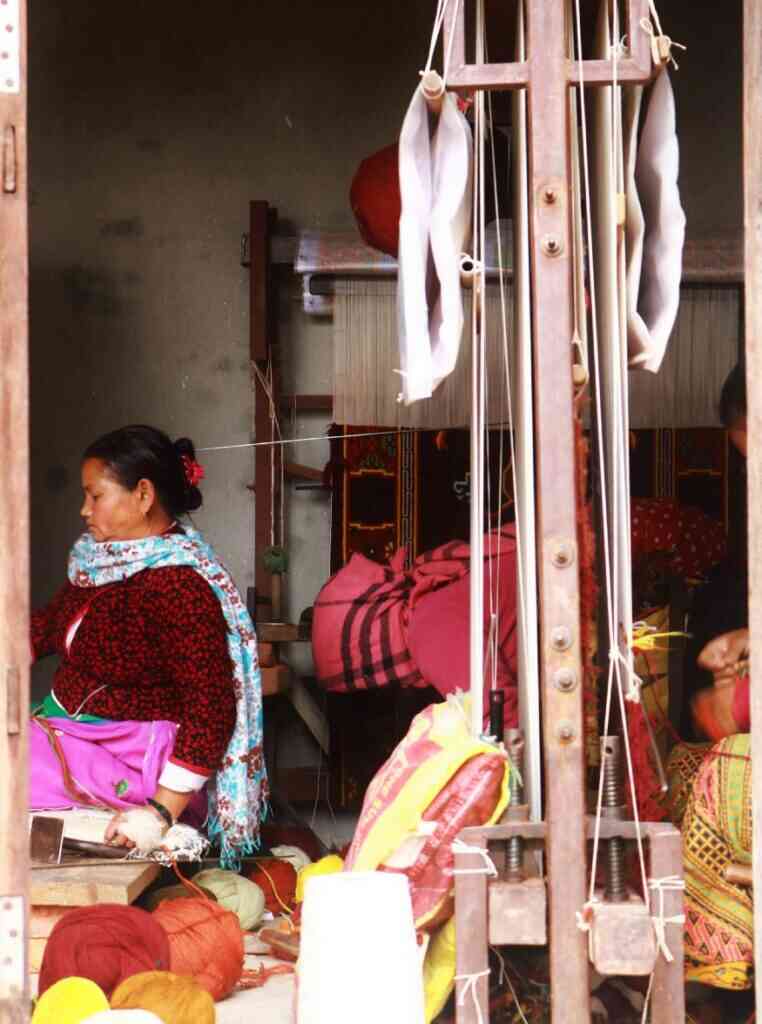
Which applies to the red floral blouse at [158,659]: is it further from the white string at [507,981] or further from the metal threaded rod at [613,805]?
the metal threaded rod at [613,805]

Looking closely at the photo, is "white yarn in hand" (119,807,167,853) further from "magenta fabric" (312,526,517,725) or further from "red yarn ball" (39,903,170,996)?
"magenta fabric" (312,526,517,725)

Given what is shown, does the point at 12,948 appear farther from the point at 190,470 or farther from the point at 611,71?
the point at 190,470

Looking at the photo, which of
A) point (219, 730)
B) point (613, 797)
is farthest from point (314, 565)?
point (613, 797)

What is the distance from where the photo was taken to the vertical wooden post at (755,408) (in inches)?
96.0

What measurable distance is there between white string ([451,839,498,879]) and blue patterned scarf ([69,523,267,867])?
187cm

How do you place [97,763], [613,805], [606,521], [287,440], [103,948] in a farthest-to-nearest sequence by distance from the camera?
1. [287,440]
2. [97,763]
3. [103,948]
4. [606,521]
5. [613,805]

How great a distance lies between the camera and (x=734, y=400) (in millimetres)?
3771

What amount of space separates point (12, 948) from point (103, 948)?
0.67 metres

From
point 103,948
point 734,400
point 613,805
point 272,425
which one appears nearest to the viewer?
point 613,805

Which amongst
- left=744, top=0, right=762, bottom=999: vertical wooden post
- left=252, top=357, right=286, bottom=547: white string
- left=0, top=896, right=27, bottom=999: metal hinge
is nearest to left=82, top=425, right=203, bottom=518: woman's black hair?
left=252, top=357, right=286, bottom=547: white string

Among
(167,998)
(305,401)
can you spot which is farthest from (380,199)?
(167,998)

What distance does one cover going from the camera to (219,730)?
13.2ft

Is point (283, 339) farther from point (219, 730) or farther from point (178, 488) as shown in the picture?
point (219, 730)

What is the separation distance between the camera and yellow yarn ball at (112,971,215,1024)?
2.78 m
